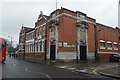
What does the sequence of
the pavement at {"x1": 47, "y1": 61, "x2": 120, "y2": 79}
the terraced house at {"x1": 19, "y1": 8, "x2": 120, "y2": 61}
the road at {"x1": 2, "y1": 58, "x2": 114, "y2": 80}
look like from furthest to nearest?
the terraced house at {"x1": 19, "y1": 8, "x2": 120, "y2": 61}, the pavement at {"x1": 47, "y1": 61, "x2": 120, "y2": 79}, the road at {"x1": 2, "y1": 58, "x2": 114, "y2": 80}

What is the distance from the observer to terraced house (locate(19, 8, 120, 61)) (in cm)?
3044

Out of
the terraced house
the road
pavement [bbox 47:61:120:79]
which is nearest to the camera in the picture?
the road

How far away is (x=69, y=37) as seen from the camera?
30.9 metres

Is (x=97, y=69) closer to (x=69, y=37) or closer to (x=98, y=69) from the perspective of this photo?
(x=98, y=69)

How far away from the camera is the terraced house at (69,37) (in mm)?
30438

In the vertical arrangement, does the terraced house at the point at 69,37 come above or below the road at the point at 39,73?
above

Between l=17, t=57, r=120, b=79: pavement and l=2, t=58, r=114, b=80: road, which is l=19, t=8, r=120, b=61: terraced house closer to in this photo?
l=17, t=57, r=120, b=79: pavement

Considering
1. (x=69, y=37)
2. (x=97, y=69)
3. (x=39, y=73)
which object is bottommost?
(x=97, y=69)

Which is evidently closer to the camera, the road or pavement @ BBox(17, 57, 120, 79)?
the road

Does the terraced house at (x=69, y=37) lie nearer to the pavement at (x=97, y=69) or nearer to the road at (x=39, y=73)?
the pavement at (x=97, y=69)

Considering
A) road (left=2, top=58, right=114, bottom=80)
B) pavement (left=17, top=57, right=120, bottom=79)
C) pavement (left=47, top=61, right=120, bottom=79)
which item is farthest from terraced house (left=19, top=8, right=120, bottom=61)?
road (left=2, top=58, right=114, bottom=80)

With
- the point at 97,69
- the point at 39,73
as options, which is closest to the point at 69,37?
the point at 97,69

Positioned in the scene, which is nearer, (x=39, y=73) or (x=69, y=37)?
(x=39, y=73)

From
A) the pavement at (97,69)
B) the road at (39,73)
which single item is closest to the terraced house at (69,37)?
the pavement at (97,69)
